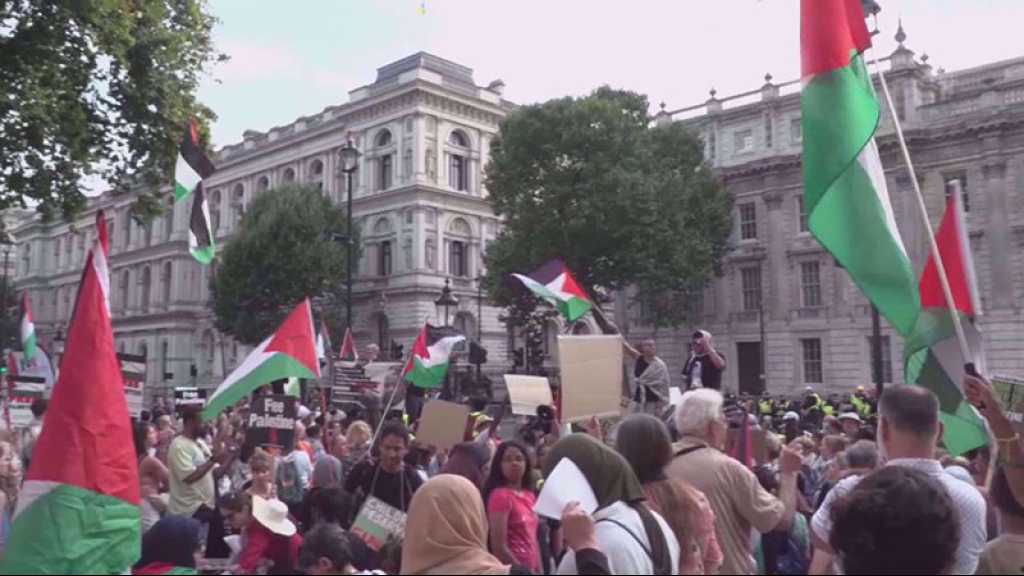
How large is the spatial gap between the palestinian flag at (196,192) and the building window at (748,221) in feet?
105

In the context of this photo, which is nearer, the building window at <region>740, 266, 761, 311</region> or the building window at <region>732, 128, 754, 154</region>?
the building window at <region>740, 266, 761, 311</region>

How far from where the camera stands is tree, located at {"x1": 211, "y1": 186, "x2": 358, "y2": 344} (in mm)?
44438

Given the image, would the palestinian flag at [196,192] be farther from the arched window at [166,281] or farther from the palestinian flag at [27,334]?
the arched window at [166,281]

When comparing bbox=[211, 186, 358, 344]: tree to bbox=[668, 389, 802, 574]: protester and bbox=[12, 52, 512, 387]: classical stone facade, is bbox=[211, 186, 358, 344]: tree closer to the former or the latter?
bbox=[12, 52, 512, 387]: classical stone facade

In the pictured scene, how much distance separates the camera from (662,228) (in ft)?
113

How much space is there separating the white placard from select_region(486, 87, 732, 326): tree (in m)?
31.1

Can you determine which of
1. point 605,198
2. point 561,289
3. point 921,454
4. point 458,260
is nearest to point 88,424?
point 921,454

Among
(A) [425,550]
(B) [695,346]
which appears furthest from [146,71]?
(A) [425,550]

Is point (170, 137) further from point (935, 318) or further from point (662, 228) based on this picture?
point (662, 228)

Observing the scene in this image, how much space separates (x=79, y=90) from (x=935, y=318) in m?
13.6

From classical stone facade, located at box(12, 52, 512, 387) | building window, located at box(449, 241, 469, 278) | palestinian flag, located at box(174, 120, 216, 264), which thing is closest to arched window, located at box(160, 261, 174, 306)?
classical stone facade, located at box(12, 52, 512, 387)

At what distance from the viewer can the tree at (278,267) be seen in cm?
4444

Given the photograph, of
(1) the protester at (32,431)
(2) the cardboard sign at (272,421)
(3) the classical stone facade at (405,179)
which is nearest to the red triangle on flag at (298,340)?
(2) the cardboard sign at (272,421)

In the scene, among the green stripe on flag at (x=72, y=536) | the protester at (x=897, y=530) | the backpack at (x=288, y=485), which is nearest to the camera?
the protester at (x=897, y=530)
